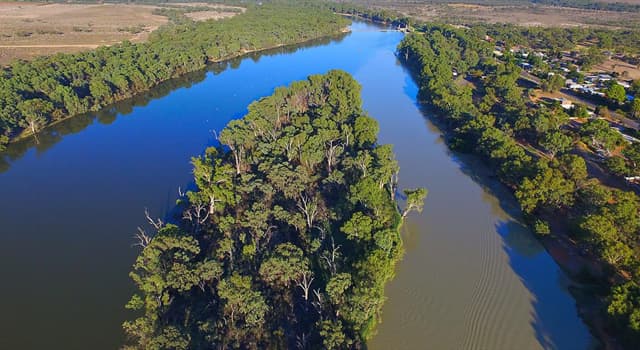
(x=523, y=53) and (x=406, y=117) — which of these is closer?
(x=406, y=117)

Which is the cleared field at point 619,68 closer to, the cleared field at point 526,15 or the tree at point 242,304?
the cleared field at point 526,15

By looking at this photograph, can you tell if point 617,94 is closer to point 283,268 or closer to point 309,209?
point 309,209

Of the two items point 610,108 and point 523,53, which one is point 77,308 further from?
point 523,53

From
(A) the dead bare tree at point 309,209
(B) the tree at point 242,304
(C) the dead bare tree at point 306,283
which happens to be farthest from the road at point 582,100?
(B) the tree at point 242,304

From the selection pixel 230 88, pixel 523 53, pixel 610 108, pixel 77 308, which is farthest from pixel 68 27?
pixel 610 108

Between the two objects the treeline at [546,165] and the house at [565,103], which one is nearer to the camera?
the treeline at [546,165]

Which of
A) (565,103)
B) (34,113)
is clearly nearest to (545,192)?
(565,103)

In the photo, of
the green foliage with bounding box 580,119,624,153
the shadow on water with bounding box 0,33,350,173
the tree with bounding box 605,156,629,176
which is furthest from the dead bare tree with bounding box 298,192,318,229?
the shadow on water with bounding box 0,33,350,173
